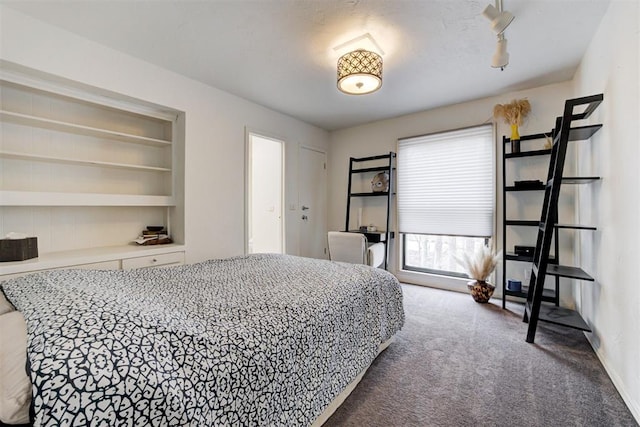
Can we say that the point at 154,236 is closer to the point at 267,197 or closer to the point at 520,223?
the point at 267,197

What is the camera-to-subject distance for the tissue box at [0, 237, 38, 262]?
6.15 feet

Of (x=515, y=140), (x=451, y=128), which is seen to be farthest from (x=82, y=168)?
(x=515, y=140)

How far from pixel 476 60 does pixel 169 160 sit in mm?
3174

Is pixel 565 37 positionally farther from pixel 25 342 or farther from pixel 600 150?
pixel 25 342

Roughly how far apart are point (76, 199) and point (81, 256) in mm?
468

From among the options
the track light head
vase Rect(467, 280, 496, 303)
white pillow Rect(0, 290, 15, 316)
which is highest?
the track light head

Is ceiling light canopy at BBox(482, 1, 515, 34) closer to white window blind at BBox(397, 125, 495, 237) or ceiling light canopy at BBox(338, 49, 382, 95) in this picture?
ceiling light canopy at BBox(338, 49, 382, 95)

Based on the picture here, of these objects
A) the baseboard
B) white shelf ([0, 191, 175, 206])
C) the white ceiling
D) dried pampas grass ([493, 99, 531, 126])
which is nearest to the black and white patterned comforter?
white shelf ([0, 191, 175, 206])

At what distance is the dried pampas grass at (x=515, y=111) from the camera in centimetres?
301

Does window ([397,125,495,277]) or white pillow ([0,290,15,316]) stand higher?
window ([397,125,495,277])

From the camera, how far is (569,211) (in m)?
2.84

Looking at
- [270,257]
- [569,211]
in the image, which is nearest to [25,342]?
[270,257]

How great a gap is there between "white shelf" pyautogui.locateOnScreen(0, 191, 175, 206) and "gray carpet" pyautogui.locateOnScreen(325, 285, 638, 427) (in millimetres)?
2460

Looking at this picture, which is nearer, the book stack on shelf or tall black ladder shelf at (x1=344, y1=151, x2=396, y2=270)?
the book stack on shelf
